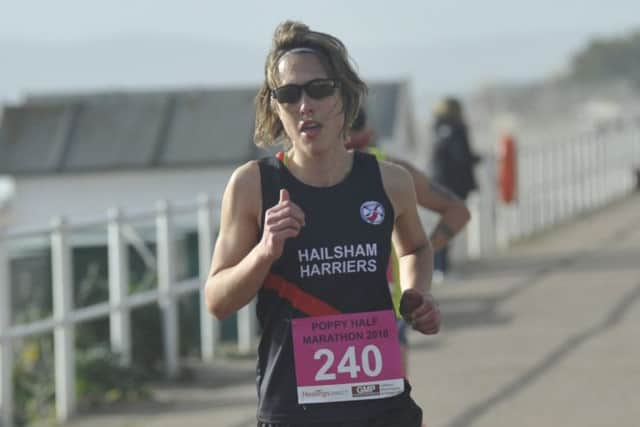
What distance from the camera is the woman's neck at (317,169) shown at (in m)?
4.65

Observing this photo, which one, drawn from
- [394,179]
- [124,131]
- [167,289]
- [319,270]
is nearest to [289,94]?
[394,179]

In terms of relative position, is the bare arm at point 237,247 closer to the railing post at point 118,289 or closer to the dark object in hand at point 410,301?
the dark object in hand at point 410,301

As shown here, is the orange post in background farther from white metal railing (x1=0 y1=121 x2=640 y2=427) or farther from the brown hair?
the brown hair

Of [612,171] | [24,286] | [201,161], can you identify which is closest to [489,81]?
[612,171]

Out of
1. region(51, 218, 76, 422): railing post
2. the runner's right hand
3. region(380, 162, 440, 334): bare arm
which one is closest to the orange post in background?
region(51, 218, 76, 422): railing post

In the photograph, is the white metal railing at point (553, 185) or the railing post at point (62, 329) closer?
the railing post at point (62, 329)

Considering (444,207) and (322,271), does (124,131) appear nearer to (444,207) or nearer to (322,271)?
(444,207)

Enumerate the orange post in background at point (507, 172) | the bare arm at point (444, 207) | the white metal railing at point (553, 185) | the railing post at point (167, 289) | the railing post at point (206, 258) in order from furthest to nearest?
the orange post in background at point (507, 172) < the white metal railing at point (553, 185) < the railing post at point (206, 258) < the railing post at point (167, 289) < the bare arm at point (444, 207)

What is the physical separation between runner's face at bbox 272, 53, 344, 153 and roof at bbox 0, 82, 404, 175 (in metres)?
15.8

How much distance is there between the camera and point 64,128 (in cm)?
2161

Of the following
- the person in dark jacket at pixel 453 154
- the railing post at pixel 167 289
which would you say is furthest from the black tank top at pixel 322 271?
the person in dark jacket at pixel 453 154

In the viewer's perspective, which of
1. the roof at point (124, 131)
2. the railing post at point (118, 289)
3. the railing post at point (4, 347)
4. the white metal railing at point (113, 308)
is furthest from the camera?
the roof at point (124, 131)

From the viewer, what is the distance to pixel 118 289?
1080 centimetres

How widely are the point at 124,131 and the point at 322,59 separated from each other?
16.9m
